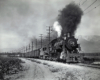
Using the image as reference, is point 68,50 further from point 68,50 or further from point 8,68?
point 8,68

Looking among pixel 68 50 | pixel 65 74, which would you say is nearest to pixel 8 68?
pixel 65 74

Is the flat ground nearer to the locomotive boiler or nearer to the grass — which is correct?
the grass

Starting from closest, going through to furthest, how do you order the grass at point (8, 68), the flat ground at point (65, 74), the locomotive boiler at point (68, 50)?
the flat ground at point (65, 74) < the grass at point (8, 68) < the locomotive boiler at point (68, 50)

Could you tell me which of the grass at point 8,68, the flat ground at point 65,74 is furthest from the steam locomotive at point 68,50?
the grass at point 8,68

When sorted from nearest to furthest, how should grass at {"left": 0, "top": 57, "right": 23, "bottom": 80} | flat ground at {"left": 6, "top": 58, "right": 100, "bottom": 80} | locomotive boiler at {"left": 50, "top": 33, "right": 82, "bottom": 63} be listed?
flat ground at {"left": 6, "top": 58, "right": 100, "bottom": 80} < grass at {"left": 0, "top": 57, "right": 23, "bottom": 80} < locomotive boiler at {"left": 50, "top": 33, "right": 82, "bottom": 63}

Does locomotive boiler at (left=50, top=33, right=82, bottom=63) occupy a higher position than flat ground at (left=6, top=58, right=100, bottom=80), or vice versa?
locomotive boiler at (left=50, top=33, right=82, bottom=63)

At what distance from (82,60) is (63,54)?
6.54 feet

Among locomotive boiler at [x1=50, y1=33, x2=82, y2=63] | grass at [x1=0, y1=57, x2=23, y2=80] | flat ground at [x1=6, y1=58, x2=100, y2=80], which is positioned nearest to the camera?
flat ground at [x1=6, y1=58, x2=100, y2=80]

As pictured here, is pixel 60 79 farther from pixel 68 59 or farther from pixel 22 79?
pixel 68 59

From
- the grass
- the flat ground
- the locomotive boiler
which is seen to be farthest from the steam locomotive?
the grass

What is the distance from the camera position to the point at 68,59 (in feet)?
38.8

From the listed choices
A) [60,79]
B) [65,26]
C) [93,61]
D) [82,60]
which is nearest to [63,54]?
[82,60]

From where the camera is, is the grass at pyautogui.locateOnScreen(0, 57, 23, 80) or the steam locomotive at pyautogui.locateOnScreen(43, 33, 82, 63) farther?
the steam locomotive at pyautogui.locateOnScreen(43, 33, 82, 63)

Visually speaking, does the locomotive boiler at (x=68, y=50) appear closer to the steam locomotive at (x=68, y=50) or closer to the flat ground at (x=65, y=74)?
the steam locomotive at (x=68, y=50)
